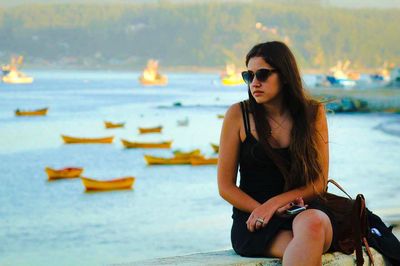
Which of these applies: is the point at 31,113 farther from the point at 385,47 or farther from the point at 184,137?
the point at 385,47

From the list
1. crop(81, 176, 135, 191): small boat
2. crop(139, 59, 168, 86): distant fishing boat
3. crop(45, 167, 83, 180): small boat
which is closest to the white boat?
crop(139, 59, 168, 86): distant fishing boat

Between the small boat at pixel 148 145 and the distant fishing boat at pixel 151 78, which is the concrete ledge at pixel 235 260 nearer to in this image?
the small boat at pixel 148 145

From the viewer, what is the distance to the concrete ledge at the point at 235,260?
2852 mm

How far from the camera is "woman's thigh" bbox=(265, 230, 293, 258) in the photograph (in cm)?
284

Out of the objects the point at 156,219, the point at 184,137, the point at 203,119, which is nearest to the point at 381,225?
the point at 156,219

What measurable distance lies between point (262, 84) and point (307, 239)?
1.93ft

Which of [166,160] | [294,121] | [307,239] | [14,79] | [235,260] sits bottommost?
[14,79]

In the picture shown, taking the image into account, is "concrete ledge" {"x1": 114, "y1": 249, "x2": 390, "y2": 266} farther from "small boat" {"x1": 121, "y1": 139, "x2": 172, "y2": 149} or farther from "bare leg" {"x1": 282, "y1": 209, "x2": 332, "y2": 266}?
"small boat" {"x1": 121, "y1": 139, "x2": 172, "y2": 149}

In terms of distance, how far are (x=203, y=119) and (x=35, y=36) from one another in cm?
10014

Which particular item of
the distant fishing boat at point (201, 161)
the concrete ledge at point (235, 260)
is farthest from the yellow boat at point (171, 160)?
the concrete ledge at point (235, 260)

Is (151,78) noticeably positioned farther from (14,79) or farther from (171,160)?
(171,160)

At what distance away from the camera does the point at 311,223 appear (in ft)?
8.96

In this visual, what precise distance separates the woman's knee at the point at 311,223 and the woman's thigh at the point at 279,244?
0.09m

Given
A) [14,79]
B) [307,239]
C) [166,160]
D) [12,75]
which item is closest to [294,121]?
[307,239]
